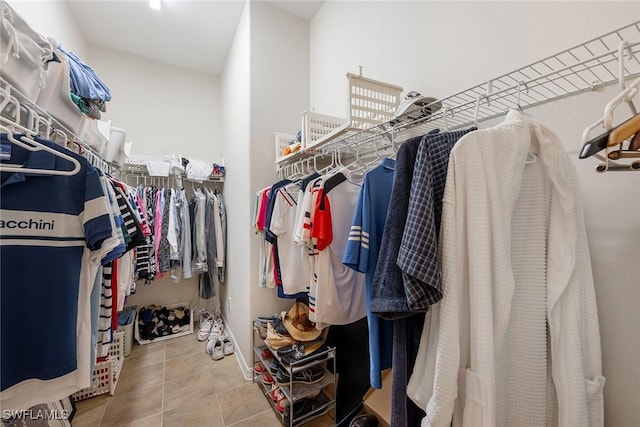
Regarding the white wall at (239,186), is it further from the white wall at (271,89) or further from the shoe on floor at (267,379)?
the shoe on floor at (267,379)

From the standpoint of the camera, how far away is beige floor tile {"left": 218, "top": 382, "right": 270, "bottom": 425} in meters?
1.62

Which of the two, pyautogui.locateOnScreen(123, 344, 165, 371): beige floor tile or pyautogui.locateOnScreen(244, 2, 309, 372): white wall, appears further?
pyautogui.locateOnScreen(123, 344, 165, 371): beige floor tile

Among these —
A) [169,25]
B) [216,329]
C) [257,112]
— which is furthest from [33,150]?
[216,329]

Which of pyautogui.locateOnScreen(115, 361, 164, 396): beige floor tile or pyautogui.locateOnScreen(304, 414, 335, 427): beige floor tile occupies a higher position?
pyautogui.locateOnScreen(115, 361, 164, 396): beige floor tile

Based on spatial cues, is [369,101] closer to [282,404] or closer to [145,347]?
[282,404]

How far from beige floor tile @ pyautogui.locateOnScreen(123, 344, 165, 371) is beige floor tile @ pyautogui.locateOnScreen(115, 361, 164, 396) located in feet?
0.19

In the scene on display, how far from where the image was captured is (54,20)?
1757 mm

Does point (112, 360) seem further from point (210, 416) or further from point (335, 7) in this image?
point (335, 7)

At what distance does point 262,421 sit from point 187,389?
71 centimetres

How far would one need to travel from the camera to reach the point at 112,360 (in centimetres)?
185

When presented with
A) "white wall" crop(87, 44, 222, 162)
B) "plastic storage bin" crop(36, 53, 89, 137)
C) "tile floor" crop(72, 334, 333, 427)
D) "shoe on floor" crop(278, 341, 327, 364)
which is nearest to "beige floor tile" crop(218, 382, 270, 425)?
"tile floor" crop(72, 334, 333, 427)

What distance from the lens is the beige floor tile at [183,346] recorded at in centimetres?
236

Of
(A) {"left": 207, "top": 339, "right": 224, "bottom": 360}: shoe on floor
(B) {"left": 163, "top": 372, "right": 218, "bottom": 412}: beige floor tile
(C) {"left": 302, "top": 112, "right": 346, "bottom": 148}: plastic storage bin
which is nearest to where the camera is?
(C) {"left": 302, "top": 112, "right": 346, "bottom": 148}: plastic storage bin

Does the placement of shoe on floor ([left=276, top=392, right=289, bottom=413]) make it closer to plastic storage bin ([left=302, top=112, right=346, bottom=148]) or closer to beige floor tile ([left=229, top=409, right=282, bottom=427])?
beige floor tile ([left=229, top=409, right=282, bottom=427])
